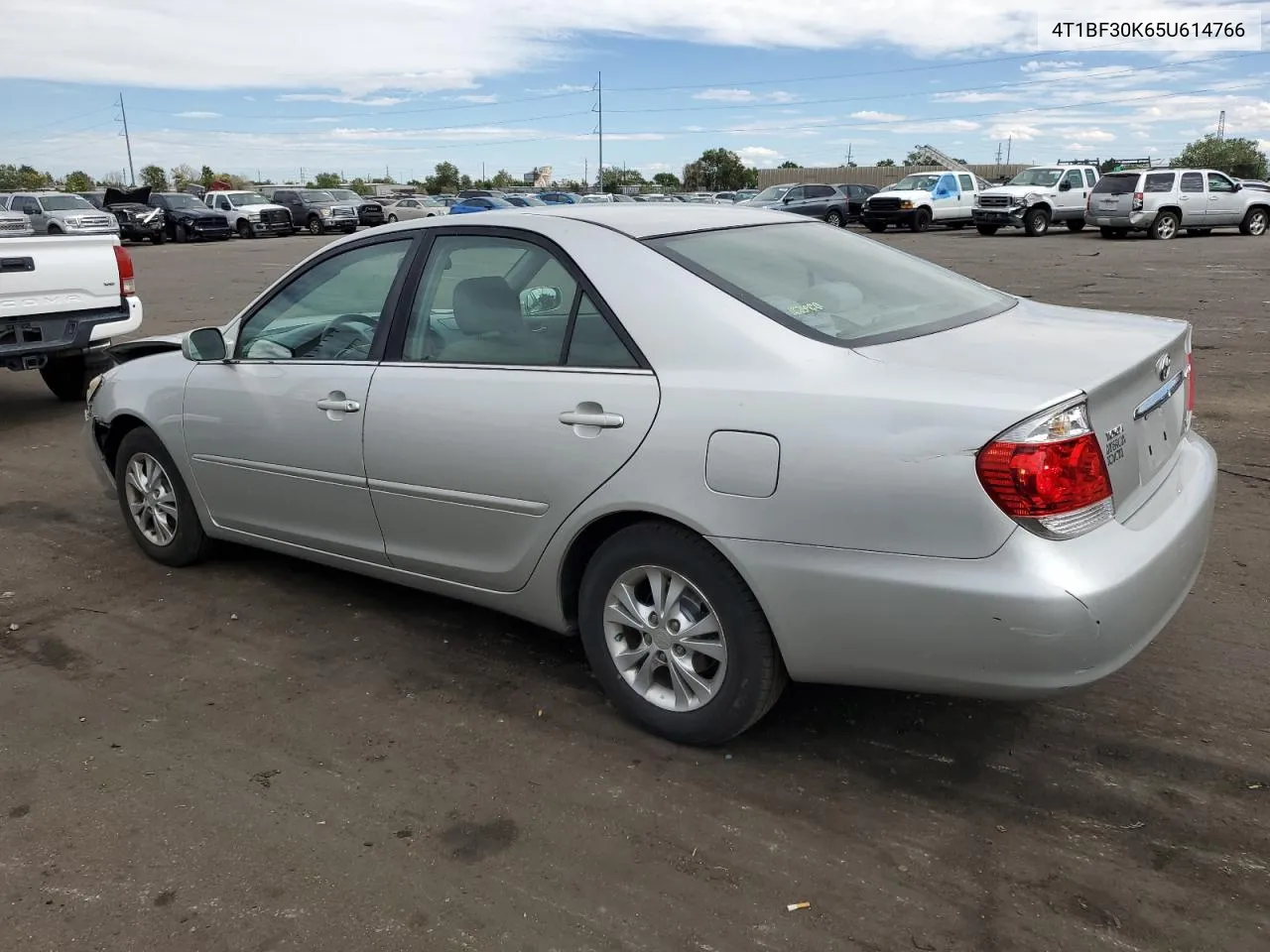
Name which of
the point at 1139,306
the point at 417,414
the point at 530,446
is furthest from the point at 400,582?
the point at 1139,306

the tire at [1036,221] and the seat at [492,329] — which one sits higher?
the seat at [492,329]

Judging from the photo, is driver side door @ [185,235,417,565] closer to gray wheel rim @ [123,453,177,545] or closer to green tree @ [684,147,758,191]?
gray wheel rim @ [123,453,177,545]

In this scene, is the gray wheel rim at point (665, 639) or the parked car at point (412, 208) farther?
the parked car at point (412, 208)

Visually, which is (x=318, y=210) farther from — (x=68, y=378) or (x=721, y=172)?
(x=721, y=172)

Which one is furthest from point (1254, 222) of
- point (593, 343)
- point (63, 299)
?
point (593, 343)

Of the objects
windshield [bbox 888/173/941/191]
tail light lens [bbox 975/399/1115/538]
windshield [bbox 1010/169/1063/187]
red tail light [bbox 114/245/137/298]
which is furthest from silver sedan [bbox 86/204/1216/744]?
windshield [bbox 888/173/941/191]

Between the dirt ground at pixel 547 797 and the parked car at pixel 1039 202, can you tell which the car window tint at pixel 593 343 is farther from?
the parked car at pixel 1039 202

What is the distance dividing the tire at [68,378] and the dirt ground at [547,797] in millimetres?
5141

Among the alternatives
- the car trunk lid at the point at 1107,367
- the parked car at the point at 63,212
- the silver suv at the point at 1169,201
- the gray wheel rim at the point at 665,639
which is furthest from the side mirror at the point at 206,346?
the silver suv at the point at 1169,201

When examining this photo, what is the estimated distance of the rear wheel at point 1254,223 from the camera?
2658 centimetres

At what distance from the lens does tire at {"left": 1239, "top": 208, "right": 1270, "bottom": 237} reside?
26.6m

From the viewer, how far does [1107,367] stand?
287cm

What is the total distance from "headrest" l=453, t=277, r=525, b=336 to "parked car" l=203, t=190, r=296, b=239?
36322 mm

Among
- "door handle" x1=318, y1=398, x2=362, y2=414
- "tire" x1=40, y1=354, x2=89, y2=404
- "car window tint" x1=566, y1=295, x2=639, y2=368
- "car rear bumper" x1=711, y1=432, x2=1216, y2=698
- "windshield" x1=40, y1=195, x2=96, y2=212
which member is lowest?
"tire" x1=40, y1=354, x2=89, y2=404
